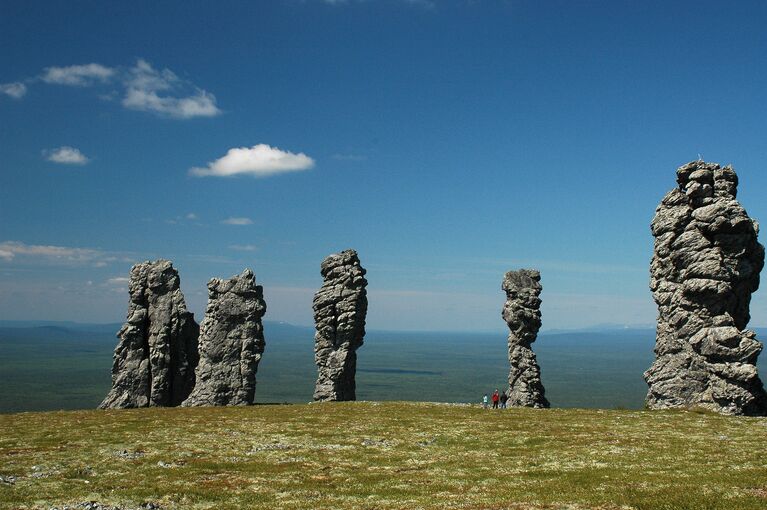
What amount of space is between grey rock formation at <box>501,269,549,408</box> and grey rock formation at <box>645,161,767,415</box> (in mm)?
11671

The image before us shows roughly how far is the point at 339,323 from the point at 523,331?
2261 cm

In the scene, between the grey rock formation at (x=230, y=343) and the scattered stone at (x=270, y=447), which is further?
the grey rock formation at (x=230, y=343)

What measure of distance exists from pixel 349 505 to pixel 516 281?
156 ft

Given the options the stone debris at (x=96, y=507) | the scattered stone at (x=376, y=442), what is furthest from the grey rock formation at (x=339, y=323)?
the stone debris at (x=96, y=507)

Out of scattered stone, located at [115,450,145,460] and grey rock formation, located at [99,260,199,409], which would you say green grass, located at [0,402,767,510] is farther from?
grey rock formation, located at [99,260,199,409]

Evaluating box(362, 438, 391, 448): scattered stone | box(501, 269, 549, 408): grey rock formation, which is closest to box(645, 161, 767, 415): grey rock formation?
box(501, 269, 549, 408): grey rock formation

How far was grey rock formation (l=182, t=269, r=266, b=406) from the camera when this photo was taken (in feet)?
226

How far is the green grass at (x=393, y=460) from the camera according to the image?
25.2m

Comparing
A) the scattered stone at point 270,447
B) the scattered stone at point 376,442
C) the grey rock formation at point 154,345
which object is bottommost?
the scattered stone at point 270,447

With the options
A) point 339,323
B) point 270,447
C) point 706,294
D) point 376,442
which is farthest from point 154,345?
point 706,294

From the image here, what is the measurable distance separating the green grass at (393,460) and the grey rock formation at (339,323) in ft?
58.6

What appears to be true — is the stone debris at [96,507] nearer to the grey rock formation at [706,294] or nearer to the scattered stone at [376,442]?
the scattered stone at [376,442]

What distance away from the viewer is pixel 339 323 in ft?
243

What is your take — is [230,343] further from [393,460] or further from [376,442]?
[393,460]
